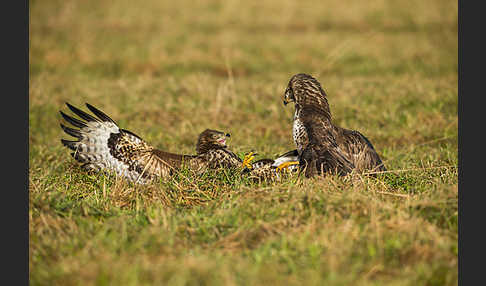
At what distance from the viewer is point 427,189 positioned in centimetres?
427

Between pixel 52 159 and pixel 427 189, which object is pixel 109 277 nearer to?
pixel 427 189

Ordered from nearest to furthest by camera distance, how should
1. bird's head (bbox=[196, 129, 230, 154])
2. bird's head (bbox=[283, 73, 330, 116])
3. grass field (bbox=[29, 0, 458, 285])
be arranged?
1. grass field (bbox=[29, 0, 458, 285])
2. bird's head (bbox=[283, 73, 330, 116])
3. bird's head (bbox=[196, 129, 230, 154])

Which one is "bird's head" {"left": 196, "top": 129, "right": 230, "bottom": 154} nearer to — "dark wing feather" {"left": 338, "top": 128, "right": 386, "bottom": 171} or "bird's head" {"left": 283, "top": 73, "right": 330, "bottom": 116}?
"bird's head" {"left": 283, "top": 73, "right": 330, "bottom": 116}

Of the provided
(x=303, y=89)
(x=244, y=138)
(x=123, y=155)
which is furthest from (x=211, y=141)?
(x=244, y=138)

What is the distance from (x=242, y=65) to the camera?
41.1ft

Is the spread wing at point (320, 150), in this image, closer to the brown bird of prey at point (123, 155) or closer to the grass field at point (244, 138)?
the grass field at point (244, 138)

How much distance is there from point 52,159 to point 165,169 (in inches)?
83.9

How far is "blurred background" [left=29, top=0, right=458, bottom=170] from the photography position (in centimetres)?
757

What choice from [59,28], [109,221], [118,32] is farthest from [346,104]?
[59,28]

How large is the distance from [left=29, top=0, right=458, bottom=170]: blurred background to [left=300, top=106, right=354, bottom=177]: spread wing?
4.47 feet

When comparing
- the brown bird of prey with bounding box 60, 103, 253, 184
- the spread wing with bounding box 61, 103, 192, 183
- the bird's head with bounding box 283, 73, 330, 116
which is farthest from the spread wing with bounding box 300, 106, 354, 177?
the spread wing with bounding box 61, 103, 192, 183

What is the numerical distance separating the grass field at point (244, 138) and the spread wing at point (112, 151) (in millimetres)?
207

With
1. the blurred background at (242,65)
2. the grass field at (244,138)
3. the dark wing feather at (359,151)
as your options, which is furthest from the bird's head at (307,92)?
the blurred background at (242,65)

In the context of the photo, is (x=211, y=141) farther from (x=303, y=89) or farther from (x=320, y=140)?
(x=320, y=140)
